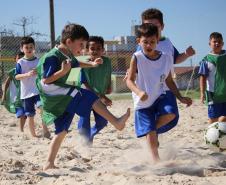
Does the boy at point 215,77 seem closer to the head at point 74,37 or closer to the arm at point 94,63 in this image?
the arm at point 94,63

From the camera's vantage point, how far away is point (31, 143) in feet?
22.2

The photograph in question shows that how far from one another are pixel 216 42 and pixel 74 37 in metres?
2.70

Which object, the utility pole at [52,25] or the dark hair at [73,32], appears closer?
the dark hair at [73,32]

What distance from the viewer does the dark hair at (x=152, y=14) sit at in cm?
558

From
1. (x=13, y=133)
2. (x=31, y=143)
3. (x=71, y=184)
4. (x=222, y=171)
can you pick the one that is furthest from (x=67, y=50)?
(x=13, y=133)

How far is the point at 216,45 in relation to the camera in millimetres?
6773

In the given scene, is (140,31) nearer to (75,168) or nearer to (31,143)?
(75,168)

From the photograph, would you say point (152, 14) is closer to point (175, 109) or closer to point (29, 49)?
point (175, 109)

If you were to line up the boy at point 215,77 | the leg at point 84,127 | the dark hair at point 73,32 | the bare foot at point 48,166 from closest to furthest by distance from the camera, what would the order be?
the bare foot at point 48,166, the dark hair at point 73,32, the leg at point 84,127, the boy at point 215,77

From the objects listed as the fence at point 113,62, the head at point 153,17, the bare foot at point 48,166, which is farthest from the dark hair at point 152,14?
the fence at point 113,62

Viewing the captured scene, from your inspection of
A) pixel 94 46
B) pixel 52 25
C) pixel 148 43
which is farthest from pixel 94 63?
pixel 52 25

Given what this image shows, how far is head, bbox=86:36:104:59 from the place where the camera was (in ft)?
20.5

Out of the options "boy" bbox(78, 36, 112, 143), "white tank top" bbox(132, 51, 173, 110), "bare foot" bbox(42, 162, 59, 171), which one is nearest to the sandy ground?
"bare foot" bbox(42, 162, 59, 171)

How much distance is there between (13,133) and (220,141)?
4114mm
